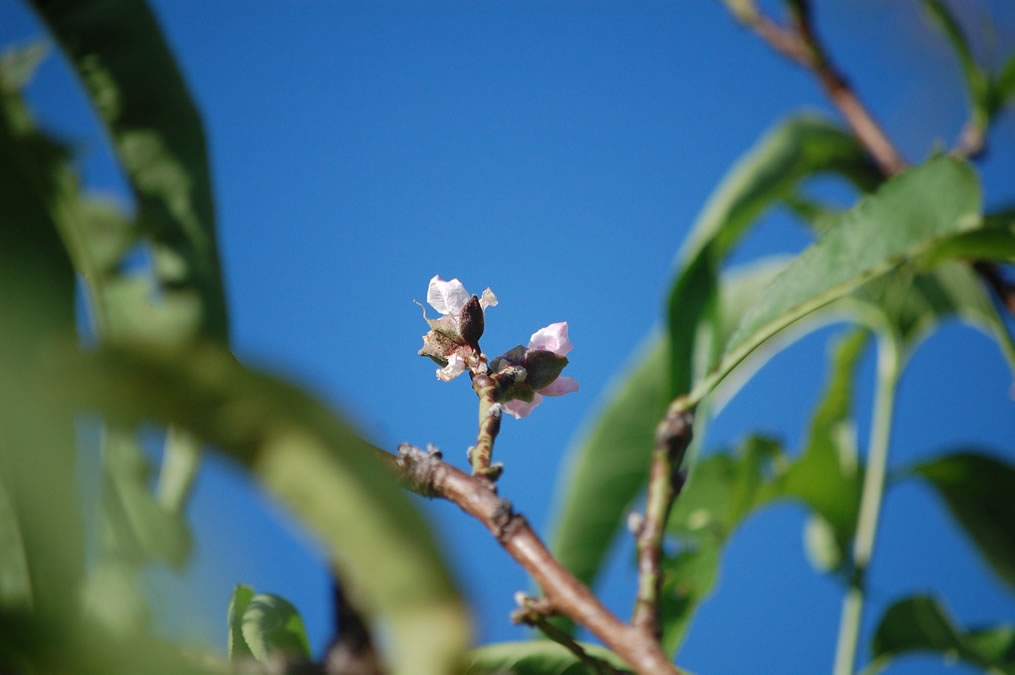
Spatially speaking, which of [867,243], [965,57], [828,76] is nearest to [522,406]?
[867,243]

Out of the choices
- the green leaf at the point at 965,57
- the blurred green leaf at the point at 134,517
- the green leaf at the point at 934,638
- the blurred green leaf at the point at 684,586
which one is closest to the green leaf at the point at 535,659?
the blurred green leaf at the point at 684,586

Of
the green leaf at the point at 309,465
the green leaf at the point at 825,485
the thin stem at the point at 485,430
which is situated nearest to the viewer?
the green leaf at the point at 309,465

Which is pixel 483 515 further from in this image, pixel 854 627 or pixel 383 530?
pixel 854 627

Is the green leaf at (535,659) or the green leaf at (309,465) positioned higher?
the green leaf at (535,659)

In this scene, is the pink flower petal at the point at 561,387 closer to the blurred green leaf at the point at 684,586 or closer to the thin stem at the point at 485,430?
the thin stem at the point at 485,430

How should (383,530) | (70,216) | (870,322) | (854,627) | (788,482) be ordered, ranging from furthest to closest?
(870,322) < (788,482) < (854,627) < (70,216) < (383,530)

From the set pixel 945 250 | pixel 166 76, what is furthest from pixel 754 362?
pixel 166 76
